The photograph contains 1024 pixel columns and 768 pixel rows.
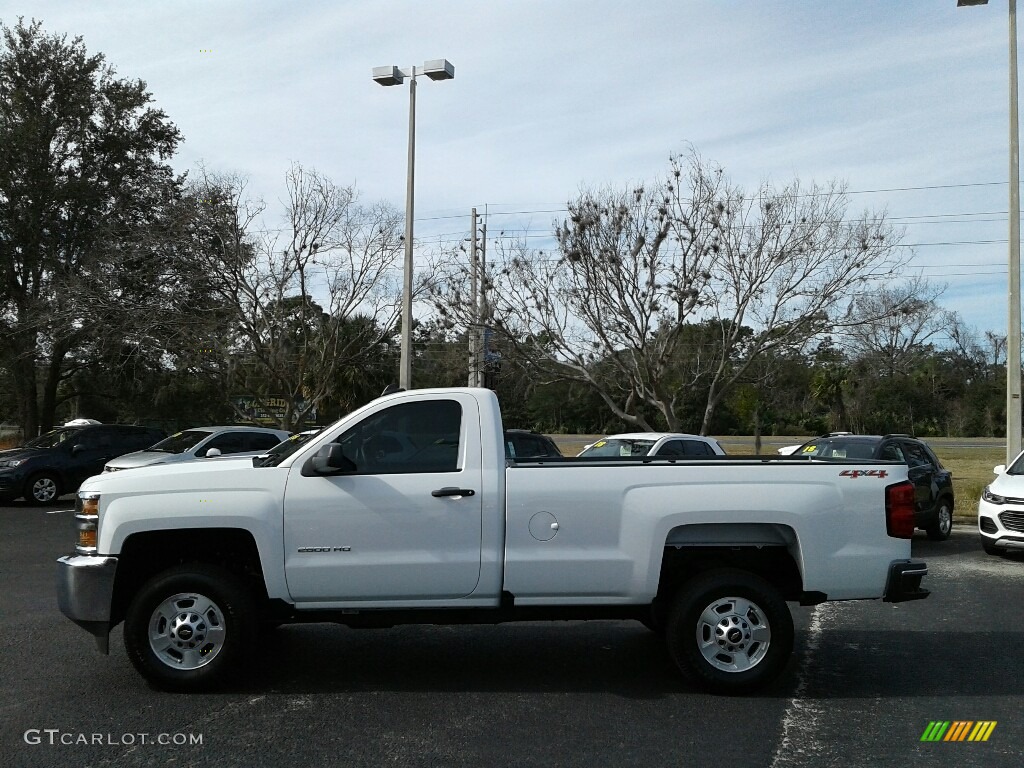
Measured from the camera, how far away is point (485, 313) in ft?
81.9

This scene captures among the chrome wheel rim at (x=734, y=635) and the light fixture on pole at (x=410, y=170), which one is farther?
the light fixture on pole at (x=410, y=170)

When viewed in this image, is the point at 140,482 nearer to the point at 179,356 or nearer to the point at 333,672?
the point at 333,672

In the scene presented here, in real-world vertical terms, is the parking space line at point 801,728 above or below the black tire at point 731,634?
below

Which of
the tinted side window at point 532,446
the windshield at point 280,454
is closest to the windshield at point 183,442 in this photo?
the tinted side window at point 532,446

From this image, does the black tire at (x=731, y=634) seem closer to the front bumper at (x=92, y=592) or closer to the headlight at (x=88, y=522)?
the front bumper at (x=92, y=592)

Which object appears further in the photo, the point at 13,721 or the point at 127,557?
the point at 127,557

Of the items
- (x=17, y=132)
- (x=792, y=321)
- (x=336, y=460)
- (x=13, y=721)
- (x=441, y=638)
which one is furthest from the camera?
Answer: (x=17, y=132)

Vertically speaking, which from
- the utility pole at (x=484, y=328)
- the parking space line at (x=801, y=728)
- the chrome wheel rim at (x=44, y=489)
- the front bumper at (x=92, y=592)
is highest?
the utility pole at (x=484, y=328)

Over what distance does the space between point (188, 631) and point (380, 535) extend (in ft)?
4.51

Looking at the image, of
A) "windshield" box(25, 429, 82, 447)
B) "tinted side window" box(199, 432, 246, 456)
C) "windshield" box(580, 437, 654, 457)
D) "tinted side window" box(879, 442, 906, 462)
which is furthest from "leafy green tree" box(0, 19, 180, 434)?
"tinted side window" box(879, 442, 906, 462)

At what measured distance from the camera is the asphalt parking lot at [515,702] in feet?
17.1

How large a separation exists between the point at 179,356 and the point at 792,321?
15.7 meters

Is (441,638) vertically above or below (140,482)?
below

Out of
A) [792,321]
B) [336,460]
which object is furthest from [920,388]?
[336,460]
